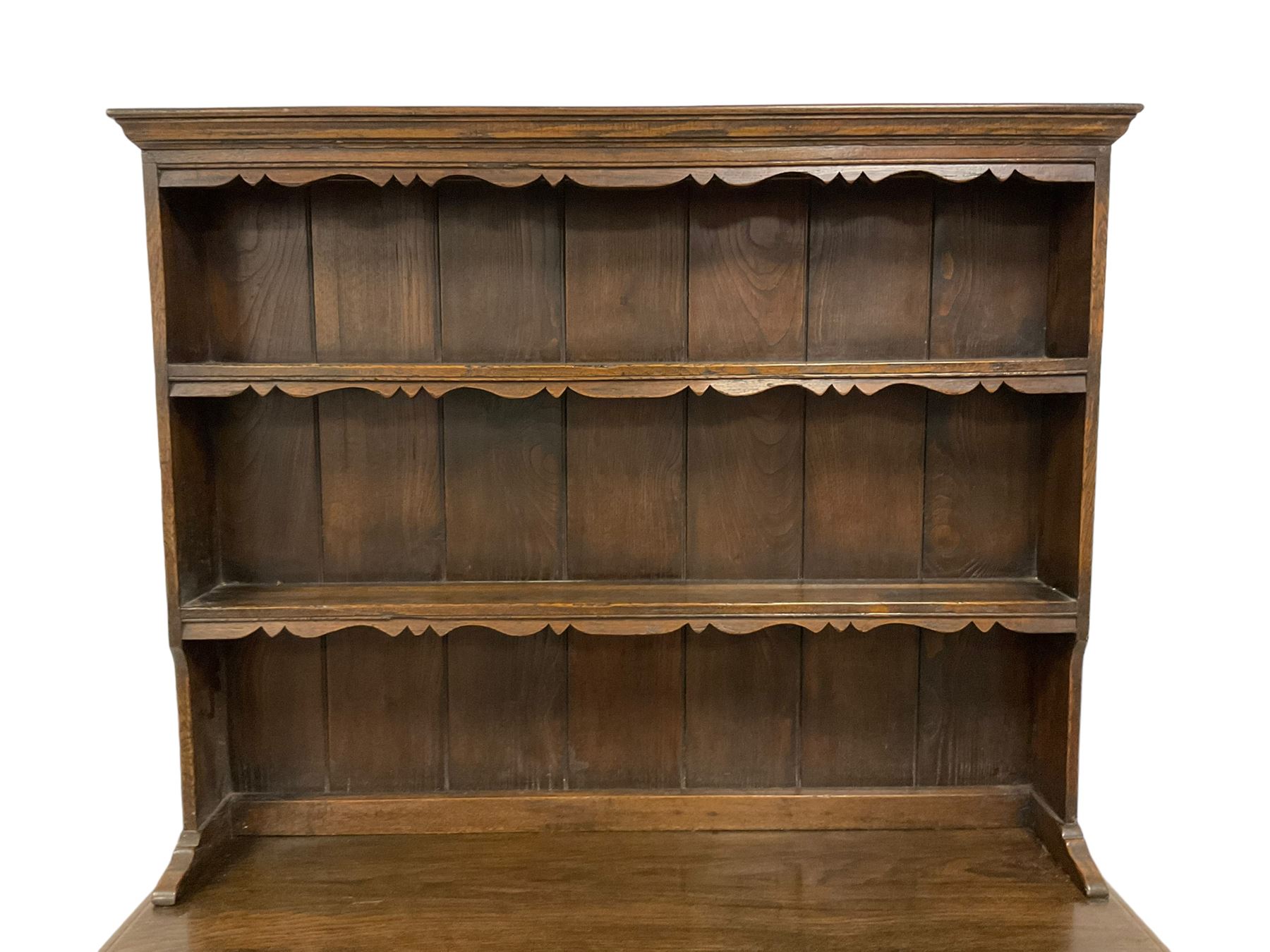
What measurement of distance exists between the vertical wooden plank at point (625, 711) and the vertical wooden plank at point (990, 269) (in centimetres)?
98

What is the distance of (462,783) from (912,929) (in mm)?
1083

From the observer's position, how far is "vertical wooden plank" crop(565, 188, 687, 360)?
2395 mm

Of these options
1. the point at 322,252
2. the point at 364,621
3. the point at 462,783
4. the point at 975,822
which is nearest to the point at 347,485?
the point at 364,621

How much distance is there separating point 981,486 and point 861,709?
0.61m

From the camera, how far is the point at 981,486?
2.49m

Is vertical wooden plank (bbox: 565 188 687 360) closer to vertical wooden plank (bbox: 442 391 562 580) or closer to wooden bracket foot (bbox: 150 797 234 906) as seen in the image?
vertical wooden plank (bbox: 442 391 562 580)

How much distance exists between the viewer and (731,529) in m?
2.49

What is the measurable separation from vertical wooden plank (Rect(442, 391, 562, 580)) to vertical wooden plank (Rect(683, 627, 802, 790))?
0.44 m

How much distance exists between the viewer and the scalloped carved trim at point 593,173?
2.17 meters

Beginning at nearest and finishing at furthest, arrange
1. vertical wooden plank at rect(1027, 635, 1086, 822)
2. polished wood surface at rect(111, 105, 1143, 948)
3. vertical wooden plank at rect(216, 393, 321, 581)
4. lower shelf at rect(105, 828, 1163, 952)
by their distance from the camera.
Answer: lower shelf at rect(105, 828, 1163, 952), polished wood surface at rect(111, 105, 1143, 948), vertical wooden plank at rect(1027, 635, 1086, 822), vertical wooden plank at rect(216, 393, 321, 581)

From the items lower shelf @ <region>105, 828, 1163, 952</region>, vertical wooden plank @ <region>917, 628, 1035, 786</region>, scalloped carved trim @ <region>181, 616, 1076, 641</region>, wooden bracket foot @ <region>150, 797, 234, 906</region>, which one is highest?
scalloped carved trim @ <region>181, 616, 1076, 641</region>

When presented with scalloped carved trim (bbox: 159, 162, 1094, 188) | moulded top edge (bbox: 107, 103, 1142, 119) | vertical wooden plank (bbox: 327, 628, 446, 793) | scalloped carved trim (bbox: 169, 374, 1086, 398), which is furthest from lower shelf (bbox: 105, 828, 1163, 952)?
moulded top edge (bbox: 107, 103, 1142, 119)

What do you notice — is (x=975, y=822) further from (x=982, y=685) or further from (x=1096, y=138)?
(x=1096, y=138)

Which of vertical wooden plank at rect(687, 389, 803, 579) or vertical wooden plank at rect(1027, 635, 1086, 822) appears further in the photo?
vertical wooden plank at rect(687, 389, 803, 579)
